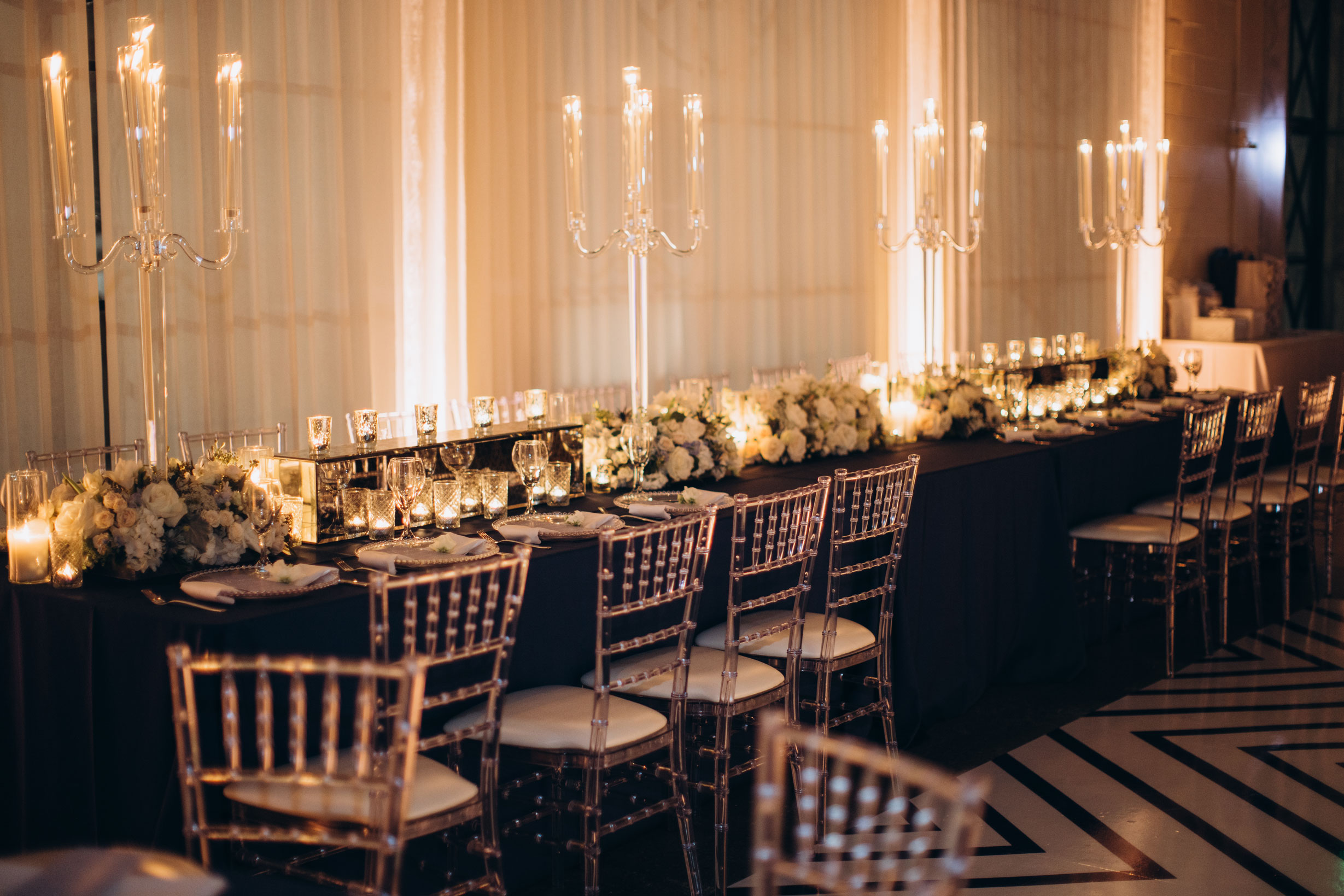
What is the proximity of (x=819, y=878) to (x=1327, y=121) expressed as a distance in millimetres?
14454

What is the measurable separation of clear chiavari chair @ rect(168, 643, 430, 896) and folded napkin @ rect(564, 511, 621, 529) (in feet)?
2.81

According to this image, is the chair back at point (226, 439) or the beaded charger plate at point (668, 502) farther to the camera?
the chair back at point (226, 439)

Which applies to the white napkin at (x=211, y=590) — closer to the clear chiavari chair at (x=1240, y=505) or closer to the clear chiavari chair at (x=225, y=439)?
the clear chiavari chair at (x=225, y=439)

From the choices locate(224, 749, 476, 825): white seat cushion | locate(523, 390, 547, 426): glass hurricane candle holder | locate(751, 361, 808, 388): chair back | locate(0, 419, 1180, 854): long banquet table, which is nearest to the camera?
locate(224, 749, 476, 825): white seat cushion

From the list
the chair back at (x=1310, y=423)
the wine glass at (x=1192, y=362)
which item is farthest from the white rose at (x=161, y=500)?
the wine glass at (x=1192, y=362)

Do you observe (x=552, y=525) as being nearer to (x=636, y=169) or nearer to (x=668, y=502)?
(x=668, y=502)

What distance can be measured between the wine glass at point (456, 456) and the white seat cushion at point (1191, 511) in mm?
3216

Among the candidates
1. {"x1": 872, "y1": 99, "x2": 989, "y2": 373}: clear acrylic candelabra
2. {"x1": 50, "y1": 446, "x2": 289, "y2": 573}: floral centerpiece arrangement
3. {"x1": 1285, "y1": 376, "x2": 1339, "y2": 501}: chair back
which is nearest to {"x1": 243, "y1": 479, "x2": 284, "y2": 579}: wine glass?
{"x1": 50, "y1": 446, "x2": 289, "y2": 573}: floral centerpiece arrangement

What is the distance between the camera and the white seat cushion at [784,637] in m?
3.65

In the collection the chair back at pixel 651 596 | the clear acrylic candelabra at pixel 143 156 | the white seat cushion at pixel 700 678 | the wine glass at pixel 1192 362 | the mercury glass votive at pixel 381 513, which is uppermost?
the clear acrylic candelabra at pixel 143 156

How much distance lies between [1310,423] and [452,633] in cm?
468

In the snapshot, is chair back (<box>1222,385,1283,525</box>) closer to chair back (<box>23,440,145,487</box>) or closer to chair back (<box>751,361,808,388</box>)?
chair back (<box>751,361,808,388</box>)

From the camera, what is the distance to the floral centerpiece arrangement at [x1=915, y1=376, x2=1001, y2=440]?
5.50 meters

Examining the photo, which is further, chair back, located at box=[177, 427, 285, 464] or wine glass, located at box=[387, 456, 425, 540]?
chair back, located at box=[177, 427, 285, 464]
